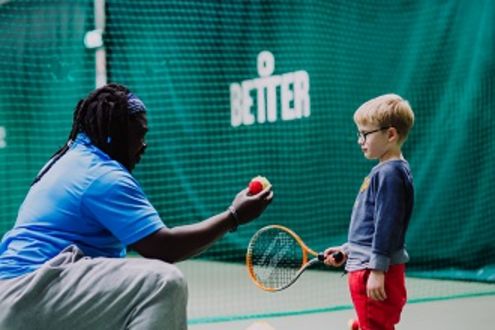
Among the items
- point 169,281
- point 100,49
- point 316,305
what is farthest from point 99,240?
point 100,49

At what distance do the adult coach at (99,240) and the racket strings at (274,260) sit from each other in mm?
673

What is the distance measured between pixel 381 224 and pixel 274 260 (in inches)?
21.9

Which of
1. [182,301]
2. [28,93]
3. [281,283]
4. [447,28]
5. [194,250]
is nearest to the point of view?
[182,301]

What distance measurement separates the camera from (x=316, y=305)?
4.16 metres

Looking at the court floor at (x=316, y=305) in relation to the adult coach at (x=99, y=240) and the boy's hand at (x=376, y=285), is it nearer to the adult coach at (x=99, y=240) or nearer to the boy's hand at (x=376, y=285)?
the boy's hand at (x=376, y=285)

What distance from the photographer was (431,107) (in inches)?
207

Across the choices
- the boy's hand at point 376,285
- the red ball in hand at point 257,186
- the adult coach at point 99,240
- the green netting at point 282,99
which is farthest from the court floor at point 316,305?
the adult coach at point 99,240

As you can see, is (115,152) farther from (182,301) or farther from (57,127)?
(57,127)

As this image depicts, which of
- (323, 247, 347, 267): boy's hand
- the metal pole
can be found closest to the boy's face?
(323, 247, 347, 267): boy's hand

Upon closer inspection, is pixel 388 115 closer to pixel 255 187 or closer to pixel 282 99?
pixel 255 187

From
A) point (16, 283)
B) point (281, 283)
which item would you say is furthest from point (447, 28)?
point (16, 283)

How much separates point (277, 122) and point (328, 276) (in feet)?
4.01

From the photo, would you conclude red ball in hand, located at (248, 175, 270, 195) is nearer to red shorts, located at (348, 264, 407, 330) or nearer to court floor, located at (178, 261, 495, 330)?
red shorts, located at (348, 264, 407, 330)

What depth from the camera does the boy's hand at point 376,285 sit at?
2219mm
